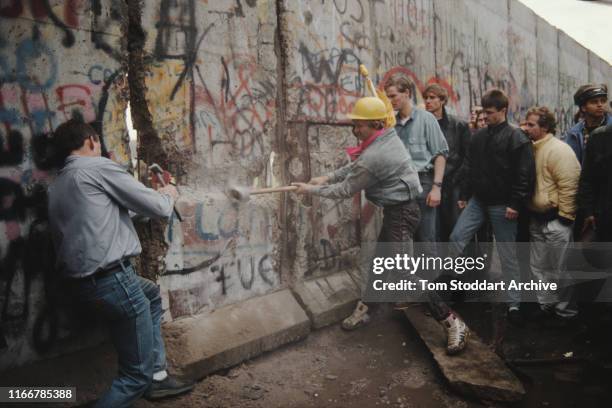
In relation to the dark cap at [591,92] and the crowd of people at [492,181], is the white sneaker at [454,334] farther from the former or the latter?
the dark cap at [591,92]

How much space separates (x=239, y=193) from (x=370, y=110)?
1275 millimetres

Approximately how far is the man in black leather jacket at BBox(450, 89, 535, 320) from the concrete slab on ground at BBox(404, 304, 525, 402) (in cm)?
103

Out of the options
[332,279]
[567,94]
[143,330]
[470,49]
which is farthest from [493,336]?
[567,94]

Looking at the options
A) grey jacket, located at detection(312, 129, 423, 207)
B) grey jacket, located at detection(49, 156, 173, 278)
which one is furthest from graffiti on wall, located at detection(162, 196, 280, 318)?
grey jacket, located at detection(49, 156, 173, 278)

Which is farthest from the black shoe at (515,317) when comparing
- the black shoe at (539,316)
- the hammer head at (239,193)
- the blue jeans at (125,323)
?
the blue jeans at (125,323)

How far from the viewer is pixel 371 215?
5430 mm

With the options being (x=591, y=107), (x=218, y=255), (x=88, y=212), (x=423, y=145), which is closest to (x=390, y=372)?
(x=218, y=255)

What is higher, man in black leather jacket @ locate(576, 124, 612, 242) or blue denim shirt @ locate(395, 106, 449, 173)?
blue denim shirt @ locate(395, 106, 449, 173)

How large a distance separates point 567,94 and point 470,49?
605 centimetres

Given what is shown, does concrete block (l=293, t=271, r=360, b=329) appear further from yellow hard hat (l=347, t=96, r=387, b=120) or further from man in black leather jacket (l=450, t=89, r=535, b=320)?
yellow hard hat (l=347, t=96, r=387, b=120)

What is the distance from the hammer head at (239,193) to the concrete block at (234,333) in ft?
2.85

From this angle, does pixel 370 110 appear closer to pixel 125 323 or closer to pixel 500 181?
pixel 500 181

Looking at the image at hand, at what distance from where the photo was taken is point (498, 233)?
15.2 ft

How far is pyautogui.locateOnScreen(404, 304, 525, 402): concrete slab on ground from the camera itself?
3.19m
